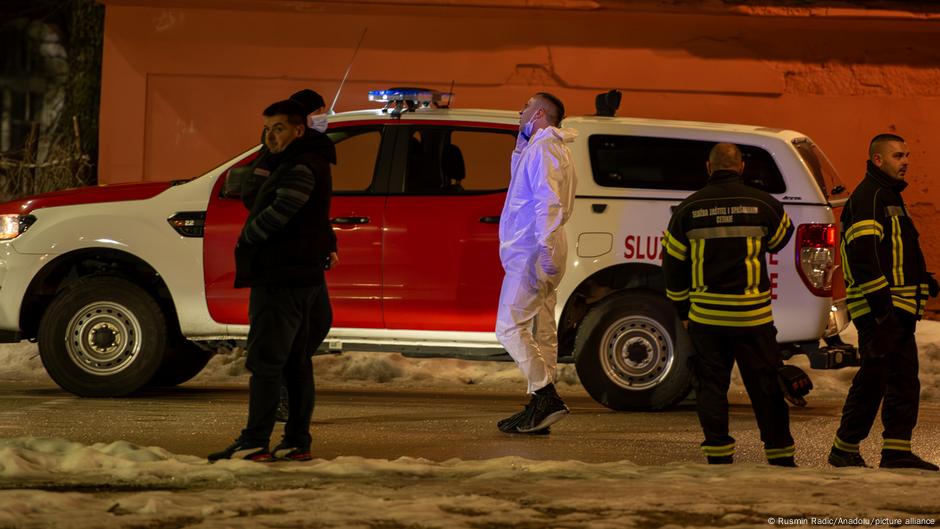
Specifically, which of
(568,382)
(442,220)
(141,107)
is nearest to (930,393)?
(568,382)

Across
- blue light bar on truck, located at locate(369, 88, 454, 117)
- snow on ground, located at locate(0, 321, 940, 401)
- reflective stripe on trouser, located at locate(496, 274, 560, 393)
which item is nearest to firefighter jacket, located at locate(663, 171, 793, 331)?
reflective stripe on trouser, located at locate(496, 274, 560, 393)

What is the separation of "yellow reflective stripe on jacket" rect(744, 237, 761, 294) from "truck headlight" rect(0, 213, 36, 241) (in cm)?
537

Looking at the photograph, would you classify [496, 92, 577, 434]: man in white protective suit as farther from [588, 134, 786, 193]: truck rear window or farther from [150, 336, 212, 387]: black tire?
[150, 336, 212, 387]: black tire

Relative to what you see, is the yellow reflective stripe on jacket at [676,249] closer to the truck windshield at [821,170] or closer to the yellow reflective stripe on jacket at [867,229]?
the yellow reflective stripe on jacket at [867,229]

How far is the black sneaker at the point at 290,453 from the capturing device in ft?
24.9

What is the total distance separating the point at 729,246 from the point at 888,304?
A: 883mm

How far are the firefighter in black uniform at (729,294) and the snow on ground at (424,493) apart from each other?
430mm

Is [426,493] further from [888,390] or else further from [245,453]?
[888,390]

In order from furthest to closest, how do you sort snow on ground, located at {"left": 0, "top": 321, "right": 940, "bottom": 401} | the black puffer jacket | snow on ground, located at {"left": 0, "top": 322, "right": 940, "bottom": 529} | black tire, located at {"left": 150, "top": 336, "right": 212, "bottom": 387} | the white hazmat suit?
snow on ground, located at {"left": 0, "top": 321, "right": 940, "bottom": 401}
black tire, located at {"left": 150, "top": 336, "right": 212, "bottom": 387}
the white hazmat suit
the black puffer jacket
snow on ground, located at {"left": 0, "top": 322, "right": 940, "bottom": 529}

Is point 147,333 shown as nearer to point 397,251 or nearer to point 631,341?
point 397,251

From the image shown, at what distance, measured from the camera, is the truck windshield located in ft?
35.2

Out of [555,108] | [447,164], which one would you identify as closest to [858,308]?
[555,108]

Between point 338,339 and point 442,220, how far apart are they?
1063 millimetres

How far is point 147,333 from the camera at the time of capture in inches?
421
